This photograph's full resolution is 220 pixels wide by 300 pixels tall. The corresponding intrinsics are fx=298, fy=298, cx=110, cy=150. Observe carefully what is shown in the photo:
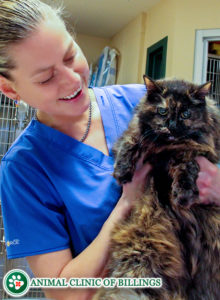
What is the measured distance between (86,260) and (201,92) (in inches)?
20.3

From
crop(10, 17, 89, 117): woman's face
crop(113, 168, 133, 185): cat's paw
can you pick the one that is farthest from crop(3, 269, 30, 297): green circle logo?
crop(10, 17, 89, 117): woman's face

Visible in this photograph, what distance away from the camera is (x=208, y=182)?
0.73 metres

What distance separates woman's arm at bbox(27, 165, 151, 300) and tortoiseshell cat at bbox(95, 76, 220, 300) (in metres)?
0.02

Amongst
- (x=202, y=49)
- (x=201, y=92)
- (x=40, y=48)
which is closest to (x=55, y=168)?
(x=40, y=48)

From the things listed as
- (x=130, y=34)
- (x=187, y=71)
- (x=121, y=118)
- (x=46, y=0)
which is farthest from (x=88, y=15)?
(x=121, y=118)

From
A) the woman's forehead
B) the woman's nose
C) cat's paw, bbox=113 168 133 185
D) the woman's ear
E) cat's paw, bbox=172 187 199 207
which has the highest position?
the woman's forehead

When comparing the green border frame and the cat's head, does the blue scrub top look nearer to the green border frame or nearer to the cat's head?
the cat's head

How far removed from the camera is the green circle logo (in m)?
0.59

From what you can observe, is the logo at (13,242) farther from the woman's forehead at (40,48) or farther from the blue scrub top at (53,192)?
the woman's forehead at (40,48)

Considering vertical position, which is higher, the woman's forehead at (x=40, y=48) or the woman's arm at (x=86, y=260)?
the woman's forehead at (x=40, y=48)

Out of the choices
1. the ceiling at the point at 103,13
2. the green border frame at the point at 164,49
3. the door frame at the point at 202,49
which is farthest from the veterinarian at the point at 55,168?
the ceiling at the point at 103,13

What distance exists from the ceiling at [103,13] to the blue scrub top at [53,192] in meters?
1.83

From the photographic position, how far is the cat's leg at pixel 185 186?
70cm

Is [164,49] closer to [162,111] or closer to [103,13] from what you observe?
[103,13]
